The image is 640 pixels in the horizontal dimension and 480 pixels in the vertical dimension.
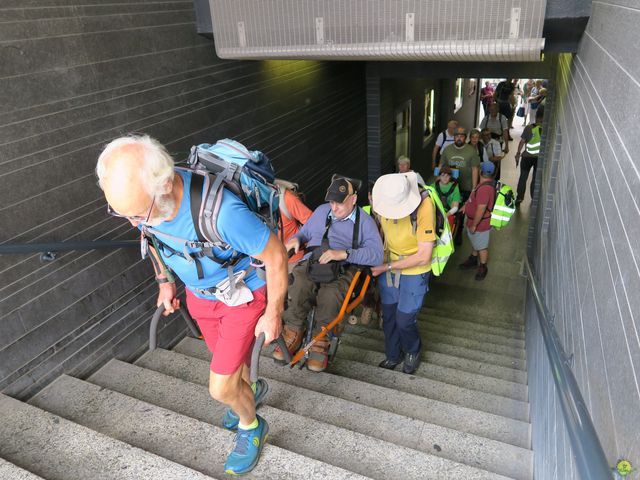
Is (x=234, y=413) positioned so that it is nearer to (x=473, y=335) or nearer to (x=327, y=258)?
(x=327, y=258)

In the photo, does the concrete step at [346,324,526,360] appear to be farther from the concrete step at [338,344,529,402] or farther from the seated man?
the seated man

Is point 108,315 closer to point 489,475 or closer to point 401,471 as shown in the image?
point 401,471

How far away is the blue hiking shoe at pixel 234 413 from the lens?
8.76 ft

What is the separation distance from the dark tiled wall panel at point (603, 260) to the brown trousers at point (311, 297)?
4.43 ft

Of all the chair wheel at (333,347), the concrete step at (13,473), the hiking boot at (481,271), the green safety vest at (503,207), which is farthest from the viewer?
the hiking boot at (481,271)

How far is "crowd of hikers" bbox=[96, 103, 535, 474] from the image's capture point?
188 cm

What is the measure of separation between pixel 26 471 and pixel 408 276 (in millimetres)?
2489

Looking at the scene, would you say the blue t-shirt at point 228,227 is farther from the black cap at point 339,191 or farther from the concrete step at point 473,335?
the concrete step at point 473,335

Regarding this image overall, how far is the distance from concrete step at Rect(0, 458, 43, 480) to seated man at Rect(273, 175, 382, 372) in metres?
1.58

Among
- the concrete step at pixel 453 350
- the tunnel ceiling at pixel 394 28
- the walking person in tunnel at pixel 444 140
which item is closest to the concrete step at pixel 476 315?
the concrete step at pixel 453 350

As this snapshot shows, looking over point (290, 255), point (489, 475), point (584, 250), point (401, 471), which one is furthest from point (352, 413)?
point (584, 250)

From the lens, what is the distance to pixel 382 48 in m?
3.70

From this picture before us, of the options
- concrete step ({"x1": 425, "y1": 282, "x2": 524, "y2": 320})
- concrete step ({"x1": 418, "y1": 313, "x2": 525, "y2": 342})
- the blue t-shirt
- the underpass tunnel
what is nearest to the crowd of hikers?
the blue t-shirt

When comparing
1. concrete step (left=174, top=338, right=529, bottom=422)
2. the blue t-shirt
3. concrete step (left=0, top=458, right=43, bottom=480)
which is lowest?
concrete step (left=174, top=338, right=529, bottom=422)
